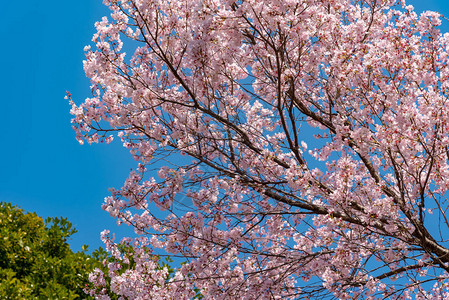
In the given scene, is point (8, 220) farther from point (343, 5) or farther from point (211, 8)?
point (343, 5)

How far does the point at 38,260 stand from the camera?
7.77 meters

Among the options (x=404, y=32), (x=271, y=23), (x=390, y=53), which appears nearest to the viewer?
(x=271, y=23)

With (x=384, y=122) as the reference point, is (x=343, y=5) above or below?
above

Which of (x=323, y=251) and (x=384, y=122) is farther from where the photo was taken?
(x=323, y=251)

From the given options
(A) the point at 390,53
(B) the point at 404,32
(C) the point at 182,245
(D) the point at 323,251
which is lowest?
(D) the point at 323,251

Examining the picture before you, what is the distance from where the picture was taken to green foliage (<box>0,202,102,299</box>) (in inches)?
271

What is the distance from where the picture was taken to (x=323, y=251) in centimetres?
654

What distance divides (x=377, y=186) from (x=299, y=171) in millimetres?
1233

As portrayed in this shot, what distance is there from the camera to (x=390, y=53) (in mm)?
6547

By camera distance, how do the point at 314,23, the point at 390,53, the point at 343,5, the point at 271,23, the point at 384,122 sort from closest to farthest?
the point at 271,23 < the point at 384,122 < the point at 314,23 < the point at 390,53 < the point at 343,5

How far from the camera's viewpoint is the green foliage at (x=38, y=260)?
6891 mm

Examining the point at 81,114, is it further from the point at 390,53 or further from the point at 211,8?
the point at 390,53

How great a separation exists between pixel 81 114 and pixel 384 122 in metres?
4.47

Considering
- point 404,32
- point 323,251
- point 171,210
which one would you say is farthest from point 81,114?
point 404,32
